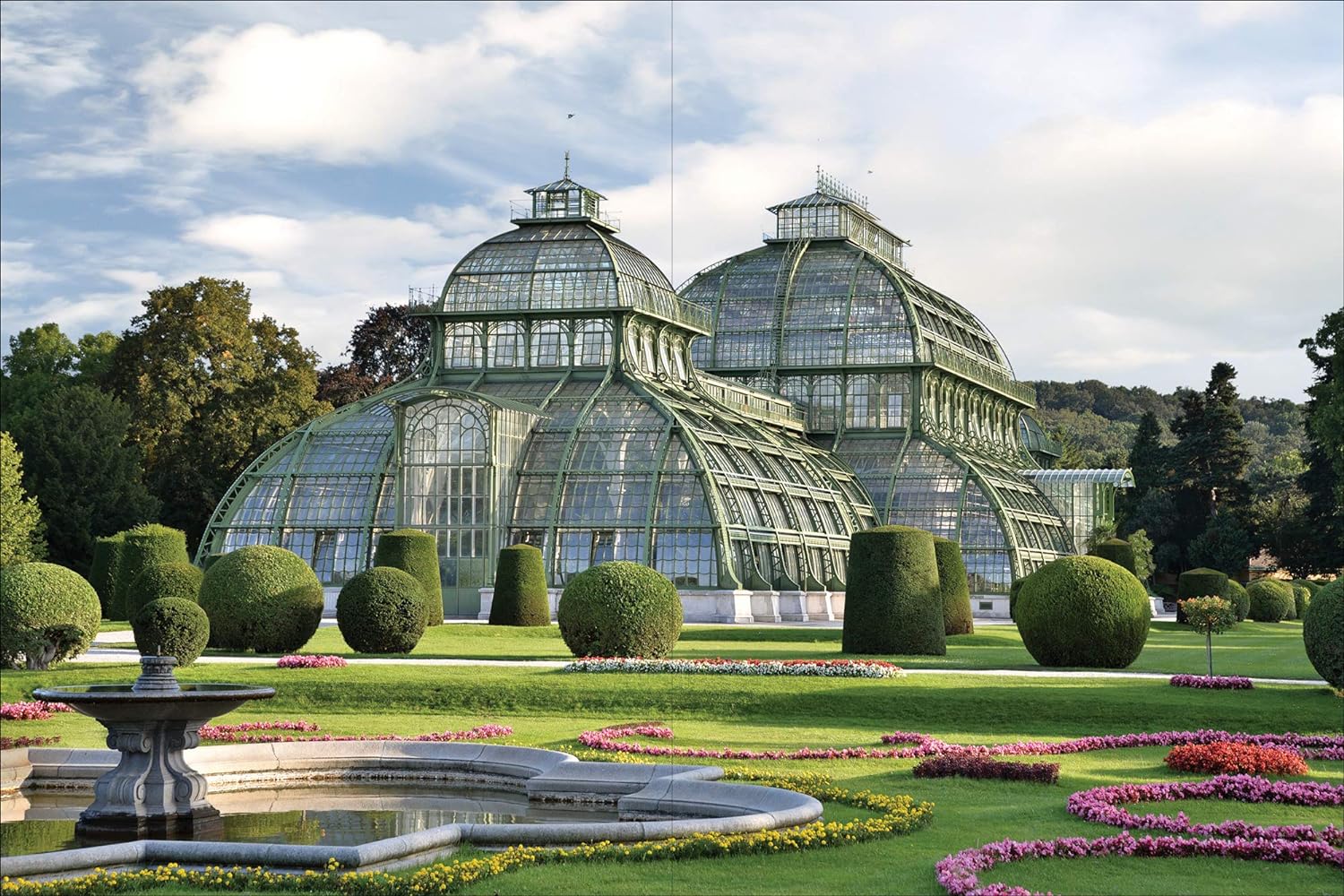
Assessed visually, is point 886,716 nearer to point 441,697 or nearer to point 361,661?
point 441,697

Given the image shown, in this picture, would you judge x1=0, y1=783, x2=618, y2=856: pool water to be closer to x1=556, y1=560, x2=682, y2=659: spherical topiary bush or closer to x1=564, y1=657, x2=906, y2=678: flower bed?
x1=564, y1=657, x2=906, y2=678: flower bed

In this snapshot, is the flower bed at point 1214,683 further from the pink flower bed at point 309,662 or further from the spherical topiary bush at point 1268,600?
the spherical topiary bush at point 1268,600

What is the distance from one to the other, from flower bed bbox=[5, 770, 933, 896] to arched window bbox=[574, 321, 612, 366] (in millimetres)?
50038

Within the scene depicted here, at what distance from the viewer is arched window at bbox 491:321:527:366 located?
224 feet

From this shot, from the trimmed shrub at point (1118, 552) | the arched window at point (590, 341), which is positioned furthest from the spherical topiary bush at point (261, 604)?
the trimmed shrub at point (1118, 552)

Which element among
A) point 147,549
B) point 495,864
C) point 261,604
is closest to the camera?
point 495,864

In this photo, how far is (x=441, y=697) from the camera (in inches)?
1163

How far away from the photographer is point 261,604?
3672 cm

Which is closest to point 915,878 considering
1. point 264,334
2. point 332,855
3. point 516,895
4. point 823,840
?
point 823,840

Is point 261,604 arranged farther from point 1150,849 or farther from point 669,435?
point 669,435

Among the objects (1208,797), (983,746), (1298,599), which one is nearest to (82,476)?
(983,746)

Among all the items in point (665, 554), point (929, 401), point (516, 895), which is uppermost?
point (929, 401)

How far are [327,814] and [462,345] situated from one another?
51106 mm

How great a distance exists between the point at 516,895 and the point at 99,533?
58805mm
